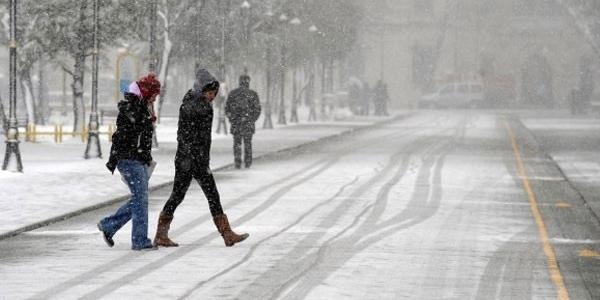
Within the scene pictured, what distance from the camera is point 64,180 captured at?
80.0ft

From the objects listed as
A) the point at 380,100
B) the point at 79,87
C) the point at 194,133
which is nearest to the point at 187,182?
the point at 194,133

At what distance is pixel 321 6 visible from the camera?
71500mm

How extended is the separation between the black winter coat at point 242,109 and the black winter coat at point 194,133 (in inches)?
503

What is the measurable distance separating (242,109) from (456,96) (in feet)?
237

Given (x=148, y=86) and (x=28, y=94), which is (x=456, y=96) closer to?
(x=28, y=94)

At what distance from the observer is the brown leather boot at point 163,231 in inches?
575

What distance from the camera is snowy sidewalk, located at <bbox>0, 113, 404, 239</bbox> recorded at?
59.7 ft

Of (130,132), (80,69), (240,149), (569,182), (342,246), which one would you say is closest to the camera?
(130,132)

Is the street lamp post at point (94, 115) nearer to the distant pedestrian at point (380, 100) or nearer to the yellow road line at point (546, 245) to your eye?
the yellow road line at point (546, 245)

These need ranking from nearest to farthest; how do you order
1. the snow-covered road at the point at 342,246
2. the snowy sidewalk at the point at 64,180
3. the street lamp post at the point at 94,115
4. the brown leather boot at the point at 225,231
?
the snow-covered road at the point at 342,246
the brown leather boot at the point at 225,231
the snowy sidewalk at the point at 64,180
the street lamp post at the point at 94,115

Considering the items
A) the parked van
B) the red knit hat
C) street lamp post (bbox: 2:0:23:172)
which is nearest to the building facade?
the parked van

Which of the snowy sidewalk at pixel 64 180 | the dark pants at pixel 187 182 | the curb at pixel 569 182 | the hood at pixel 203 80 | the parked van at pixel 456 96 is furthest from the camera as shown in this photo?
the parked van at pixel 456 96

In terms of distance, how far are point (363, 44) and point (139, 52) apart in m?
42.8

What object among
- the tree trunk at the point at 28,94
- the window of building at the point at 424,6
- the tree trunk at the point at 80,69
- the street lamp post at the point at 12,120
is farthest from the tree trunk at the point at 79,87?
the window of building at the point at 424,6
